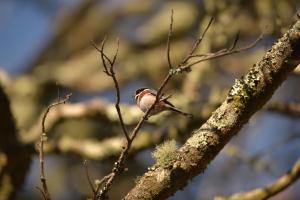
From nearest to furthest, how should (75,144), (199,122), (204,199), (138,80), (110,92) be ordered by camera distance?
(199,122) → (75,144) → (204,199) → (138,80) → (110,92)

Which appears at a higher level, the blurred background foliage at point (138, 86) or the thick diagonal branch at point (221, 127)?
the blurred background foliage at point (138, 86)

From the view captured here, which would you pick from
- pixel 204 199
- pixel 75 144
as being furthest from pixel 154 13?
pixel 75 144

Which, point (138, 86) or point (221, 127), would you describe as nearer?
point (221, 127)

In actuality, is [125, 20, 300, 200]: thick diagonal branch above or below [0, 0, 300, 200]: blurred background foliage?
below

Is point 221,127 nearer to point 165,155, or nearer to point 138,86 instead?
point 165,155

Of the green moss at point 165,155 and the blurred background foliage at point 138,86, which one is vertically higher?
the blurred background foliage at point 138,86

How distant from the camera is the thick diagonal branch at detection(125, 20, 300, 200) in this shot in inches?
80.1

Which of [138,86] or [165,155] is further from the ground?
[138,86]

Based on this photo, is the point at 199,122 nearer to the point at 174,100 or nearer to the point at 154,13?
the point at 174,100

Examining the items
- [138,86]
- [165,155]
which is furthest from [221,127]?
[138,86]

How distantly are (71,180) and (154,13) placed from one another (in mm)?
2161

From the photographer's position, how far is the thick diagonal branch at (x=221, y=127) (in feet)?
6.68

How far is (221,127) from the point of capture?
Result: 2084 millimetres

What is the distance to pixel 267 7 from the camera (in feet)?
14.5
